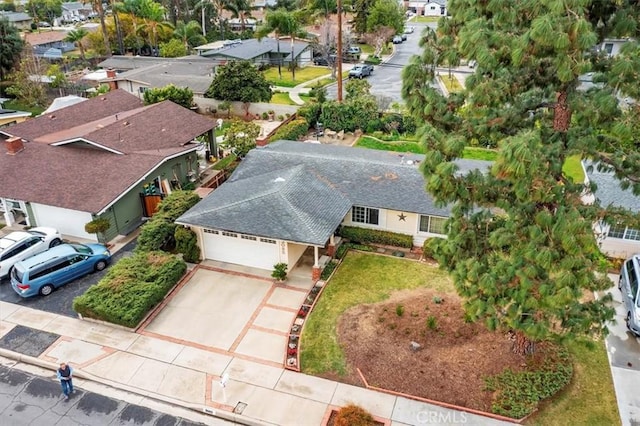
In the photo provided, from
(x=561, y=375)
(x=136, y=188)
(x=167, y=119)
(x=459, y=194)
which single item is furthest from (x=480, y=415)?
(x=167, y=119)

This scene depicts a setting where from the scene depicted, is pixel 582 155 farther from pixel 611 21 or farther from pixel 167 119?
pixel 167 119

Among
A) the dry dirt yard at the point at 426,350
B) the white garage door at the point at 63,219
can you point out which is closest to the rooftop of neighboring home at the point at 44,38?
the white garage door at the point at 63,219

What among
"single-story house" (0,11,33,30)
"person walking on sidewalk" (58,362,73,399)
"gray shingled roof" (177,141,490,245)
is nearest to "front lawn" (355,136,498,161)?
"gray shingled roof" (177,141,490,245)

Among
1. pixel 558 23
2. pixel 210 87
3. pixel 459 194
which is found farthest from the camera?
pixel 210 87

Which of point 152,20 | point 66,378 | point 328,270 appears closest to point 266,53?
point 152,20

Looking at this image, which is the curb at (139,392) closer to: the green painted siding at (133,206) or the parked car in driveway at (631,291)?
the green painted siding at (133,206)

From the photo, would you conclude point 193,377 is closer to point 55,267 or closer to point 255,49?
point 55,267
